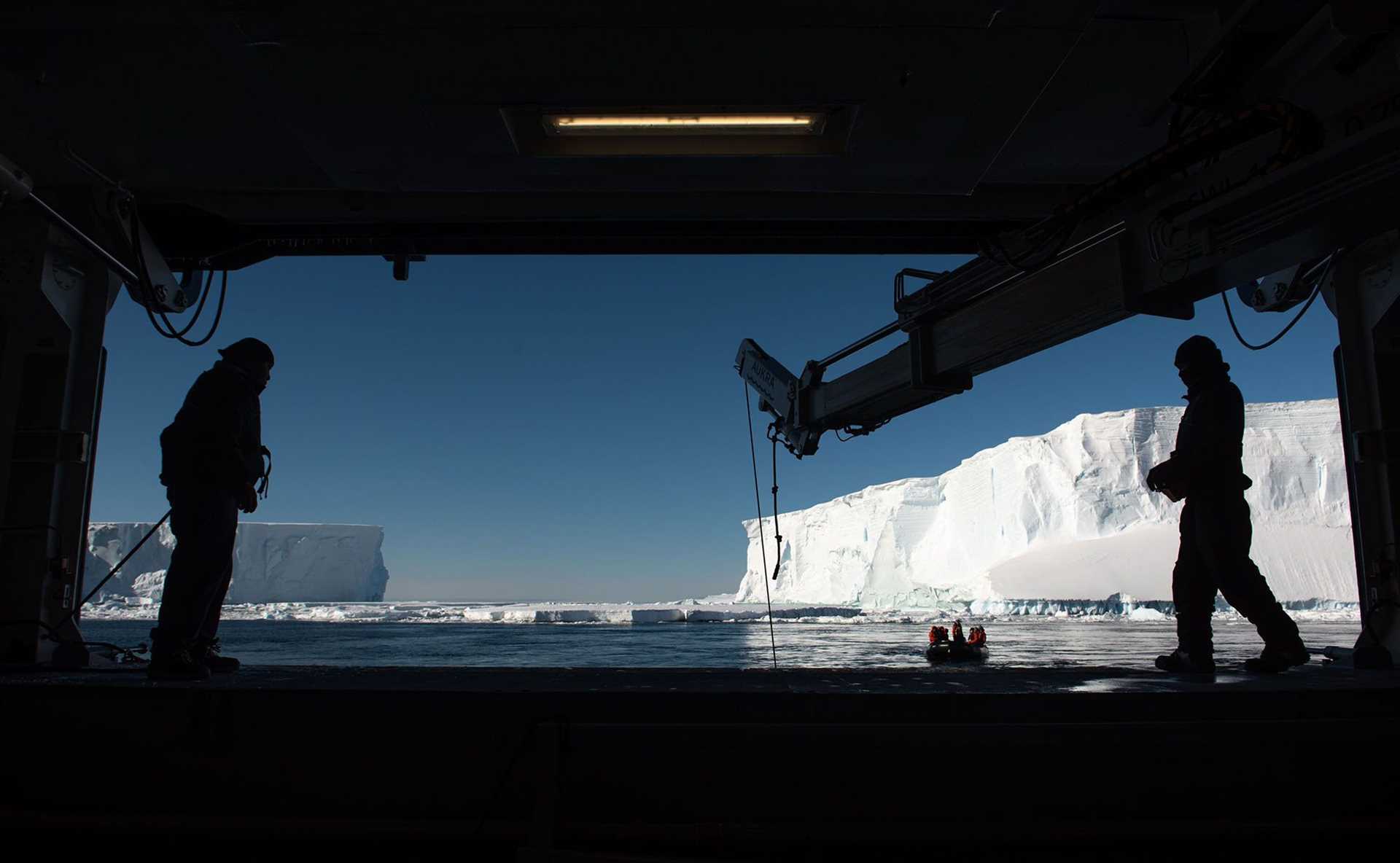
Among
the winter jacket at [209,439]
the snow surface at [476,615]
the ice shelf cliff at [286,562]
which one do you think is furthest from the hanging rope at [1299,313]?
the ice shelf cliff at [286,562]

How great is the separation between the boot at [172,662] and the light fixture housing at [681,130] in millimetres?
2229

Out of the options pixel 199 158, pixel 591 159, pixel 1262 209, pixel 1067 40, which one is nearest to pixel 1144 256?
pixel 1262 209

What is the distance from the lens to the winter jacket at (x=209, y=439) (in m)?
2.66

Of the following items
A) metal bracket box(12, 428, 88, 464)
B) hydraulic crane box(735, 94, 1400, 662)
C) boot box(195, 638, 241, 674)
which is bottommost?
boot box(195, 638, 241, 674)

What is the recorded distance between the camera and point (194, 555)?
2621 millimetres

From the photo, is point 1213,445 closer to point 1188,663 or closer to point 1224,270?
point 1224,270

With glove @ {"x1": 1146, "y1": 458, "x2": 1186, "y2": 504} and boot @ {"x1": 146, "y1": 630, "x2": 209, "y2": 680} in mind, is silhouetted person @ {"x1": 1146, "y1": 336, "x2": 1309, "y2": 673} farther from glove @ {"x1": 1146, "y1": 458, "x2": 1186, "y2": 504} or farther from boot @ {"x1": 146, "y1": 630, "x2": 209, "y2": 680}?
boot @ {"x1": 146, "y1": 630, "x2": 209, "y2": 680}

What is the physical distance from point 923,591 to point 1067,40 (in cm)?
4070

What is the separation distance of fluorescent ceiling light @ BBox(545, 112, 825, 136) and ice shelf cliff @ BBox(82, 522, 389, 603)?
50.6 metres

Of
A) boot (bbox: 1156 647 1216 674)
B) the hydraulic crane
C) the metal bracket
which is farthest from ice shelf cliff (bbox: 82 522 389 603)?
boot (bbox: 1156 647 1216 674)

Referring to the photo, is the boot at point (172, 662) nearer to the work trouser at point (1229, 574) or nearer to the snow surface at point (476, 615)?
the work trouser at point (1229, 574)

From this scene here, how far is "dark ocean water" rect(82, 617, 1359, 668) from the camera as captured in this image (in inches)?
492

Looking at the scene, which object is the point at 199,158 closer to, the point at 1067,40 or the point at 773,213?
the point at 773,213

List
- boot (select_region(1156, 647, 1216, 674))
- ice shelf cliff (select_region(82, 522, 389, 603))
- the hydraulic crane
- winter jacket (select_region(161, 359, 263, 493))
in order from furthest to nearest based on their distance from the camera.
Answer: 1. ice shelf cliff (select_region(82, 522, 389, 603))
2. boot (select_region(1156, 647, 1216, 674))
3. winter jacket (select_region(161, 359, 263, 493))
4. the hydraulic crane
